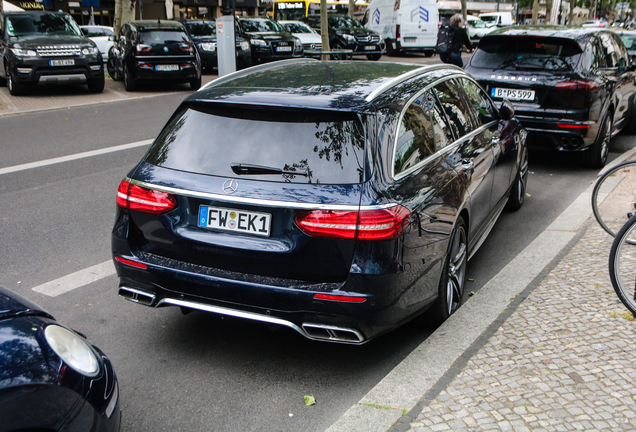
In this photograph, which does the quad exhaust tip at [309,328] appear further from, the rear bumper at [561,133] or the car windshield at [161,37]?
the car windshield at [161,37]

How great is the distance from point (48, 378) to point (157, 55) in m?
16.0

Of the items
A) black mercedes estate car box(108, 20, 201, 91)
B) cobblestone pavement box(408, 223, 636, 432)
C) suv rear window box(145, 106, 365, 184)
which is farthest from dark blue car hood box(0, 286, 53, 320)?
black mercedes estate car box(108, 20, 201, 91)

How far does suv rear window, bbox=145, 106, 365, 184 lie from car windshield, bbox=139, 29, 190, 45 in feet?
47.2

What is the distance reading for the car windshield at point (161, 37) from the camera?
56.3 feet

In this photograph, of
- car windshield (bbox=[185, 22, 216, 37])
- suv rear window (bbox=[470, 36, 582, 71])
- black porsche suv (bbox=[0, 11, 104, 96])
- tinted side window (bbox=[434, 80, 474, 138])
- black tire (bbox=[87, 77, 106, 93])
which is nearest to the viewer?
tinted side window (bbox=[434, 80, 474, 138])

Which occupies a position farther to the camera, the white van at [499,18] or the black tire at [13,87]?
the white van at [499,18]

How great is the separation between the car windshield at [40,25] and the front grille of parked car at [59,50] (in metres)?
0.87

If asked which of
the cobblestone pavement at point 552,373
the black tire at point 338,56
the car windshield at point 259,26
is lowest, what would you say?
the cobblestone pavement at point 552,373

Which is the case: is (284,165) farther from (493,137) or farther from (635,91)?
(635,91)

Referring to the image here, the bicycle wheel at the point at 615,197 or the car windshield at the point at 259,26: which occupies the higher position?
the car windshield at the point at 259,26

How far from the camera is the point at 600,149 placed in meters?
8.75

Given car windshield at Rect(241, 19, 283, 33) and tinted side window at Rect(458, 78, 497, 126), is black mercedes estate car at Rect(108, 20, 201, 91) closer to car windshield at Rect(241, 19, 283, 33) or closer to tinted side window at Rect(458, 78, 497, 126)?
car windshield at Rect(241, 19, 283, 33)

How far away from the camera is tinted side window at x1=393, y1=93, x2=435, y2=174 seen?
3711 mm

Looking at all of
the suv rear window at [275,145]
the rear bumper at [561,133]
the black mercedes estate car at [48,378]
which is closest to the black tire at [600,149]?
the rear bumper at [561,133]
